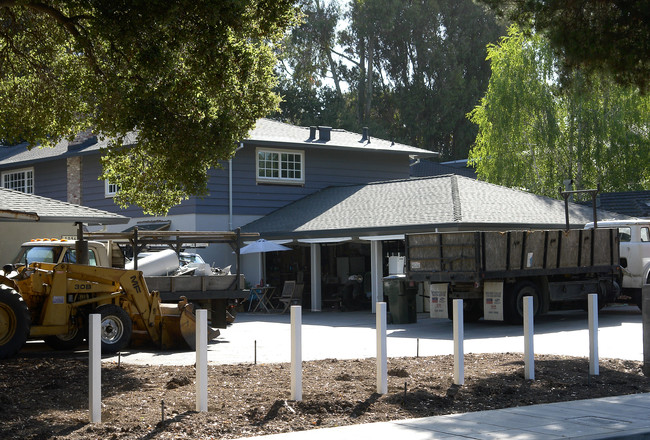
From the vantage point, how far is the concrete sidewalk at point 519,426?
26.6ft

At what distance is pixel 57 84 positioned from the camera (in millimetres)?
16453

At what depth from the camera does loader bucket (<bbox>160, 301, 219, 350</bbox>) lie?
645 inches

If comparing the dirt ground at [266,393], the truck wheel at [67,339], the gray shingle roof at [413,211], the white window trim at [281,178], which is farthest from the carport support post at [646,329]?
the white window trim at [281,178]

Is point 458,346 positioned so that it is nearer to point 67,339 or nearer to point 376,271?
point 67,339

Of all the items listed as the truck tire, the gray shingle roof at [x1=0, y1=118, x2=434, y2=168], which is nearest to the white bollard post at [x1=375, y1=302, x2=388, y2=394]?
the truck tire

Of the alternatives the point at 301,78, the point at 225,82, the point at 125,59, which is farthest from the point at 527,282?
the point at 301,78

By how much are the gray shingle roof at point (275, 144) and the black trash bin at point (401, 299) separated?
10367mm

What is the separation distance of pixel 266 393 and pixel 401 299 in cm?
1340

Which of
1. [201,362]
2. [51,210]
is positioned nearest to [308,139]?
[51,210]

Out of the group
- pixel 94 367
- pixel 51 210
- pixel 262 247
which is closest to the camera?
pixel 94 367

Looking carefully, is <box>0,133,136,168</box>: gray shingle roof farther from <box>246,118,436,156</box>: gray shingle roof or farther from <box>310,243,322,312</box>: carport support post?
<box>310,243,322,312</box>: carport support post

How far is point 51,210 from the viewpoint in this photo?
23.6 metres

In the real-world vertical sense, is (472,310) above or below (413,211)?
below

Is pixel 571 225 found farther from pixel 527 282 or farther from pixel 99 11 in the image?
pixel 99 11
